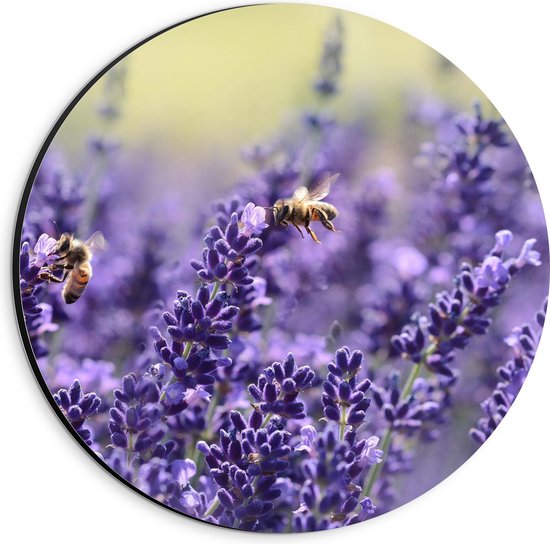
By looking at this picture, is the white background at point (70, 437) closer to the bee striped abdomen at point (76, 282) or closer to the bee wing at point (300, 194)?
the bee striped abdomen at point (76, 282)

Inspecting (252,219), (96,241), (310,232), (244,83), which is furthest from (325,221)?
(96,241)

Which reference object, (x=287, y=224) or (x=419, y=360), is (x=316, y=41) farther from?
(x=419, y=360)

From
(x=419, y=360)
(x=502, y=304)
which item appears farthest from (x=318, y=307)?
(x=502, y=304)

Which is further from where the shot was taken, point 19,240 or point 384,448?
point 384,448

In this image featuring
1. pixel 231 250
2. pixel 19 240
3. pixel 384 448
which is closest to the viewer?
pixel 19 240

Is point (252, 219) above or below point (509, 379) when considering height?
above

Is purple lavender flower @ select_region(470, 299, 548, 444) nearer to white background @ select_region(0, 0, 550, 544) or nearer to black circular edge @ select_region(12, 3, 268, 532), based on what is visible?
white background @ select_region(0, 0, 550, 544)

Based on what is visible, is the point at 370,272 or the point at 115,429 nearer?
the point at 115,429

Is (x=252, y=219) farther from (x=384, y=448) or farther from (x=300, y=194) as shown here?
(x=384, y=448)
